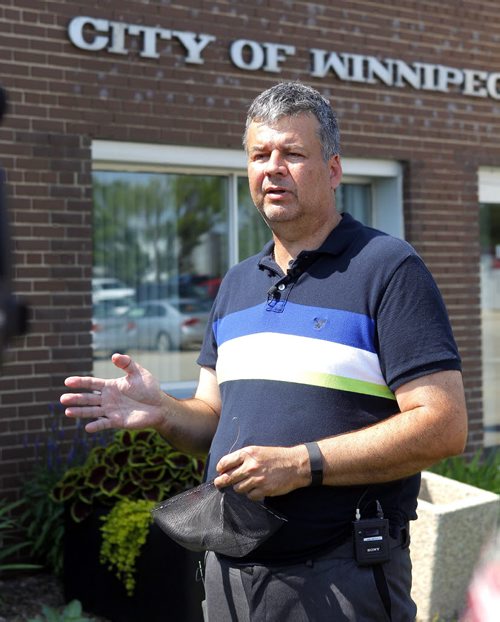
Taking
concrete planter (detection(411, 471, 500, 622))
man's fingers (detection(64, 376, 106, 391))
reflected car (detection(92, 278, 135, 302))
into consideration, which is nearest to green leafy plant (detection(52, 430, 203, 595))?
concrete planter (detection(411, 471, 500, 622))

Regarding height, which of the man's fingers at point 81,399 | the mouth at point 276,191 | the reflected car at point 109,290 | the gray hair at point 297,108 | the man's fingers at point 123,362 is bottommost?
the man's fingers at point 81,399

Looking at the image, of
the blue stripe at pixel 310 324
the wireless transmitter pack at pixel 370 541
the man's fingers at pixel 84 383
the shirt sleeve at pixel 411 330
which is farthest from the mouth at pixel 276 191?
the wireless transmitter pack at pixel 370 541

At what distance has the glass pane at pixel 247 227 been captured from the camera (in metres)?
7.14

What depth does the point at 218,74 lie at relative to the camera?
21.8 feet

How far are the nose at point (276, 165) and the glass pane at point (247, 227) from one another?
455 centimetres

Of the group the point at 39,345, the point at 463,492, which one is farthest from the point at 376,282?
the point at 39,345

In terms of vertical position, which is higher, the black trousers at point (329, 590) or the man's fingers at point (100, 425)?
the man's fingers at point (100, 425)

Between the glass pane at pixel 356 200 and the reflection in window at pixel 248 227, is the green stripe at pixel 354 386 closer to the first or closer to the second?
the reflection in window at pixel 248 227

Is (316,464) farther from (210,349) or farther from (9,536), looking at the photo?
(9,536)

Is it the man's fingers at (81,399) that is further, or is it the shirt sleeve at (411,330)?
the man's fingers at (81,399)

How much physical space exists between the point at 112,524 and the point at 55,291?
169 centimetres

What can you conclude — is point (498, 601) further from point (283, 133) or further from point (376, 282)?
point (283, 133)

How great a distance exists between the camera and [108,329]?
21.8ft

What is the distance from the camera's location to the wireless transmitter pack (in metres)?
2.39
